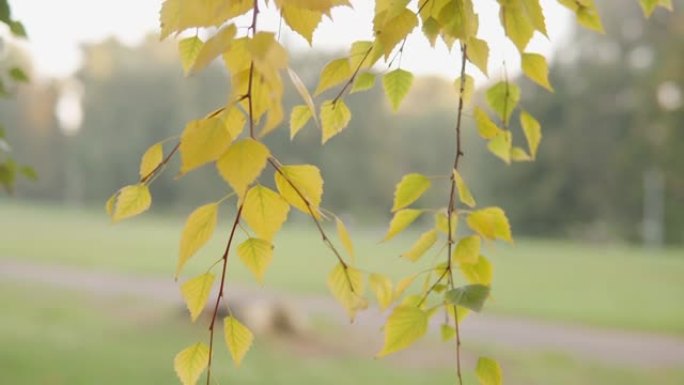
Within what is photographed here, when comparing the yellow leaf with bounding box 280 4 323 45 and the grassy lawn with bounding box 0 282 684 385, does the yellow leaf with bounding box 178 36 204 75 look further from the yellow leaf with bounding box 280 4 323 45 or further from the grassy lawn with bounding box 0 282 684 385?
the grassy lawn with bounding box 0 282 684 385

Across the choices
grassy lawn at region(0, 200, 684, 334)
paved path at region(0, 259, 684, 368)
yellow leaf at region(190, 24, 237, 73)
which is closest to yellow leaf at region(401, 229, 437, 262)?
yellow leaf at region(190, 24, 237, 73)

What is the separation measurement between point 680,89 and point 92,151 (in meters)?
14.7

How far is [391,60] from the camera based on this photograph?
449 millimetres

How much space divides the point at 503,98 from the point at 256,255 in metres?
0.24

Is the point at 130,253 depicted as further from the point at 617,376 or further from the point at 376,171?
the point at 376,171

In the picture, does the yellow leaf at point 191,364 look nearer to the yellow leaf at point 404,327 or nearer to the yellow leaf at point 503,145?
the yellow leaf at point 404,327

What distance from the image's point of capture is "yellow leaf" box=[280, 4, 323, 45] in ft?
1.10

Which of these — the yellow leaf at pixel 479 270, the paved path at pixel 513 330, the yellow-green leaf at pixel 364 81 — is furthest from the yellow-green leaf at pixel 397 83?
the paved path at pixel 513 330

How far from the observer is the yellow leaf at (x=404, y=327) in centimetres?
38

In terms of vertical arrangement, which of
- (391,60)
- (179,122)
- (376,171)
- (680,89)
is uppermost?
(391,60)

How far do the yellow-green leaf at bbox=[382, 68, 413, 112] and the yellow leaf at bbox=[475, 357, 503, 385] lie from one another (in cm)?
17

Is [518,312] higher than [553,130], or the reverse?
[518,312]

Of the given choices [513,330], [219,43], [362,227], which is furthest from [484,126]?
[362,227]

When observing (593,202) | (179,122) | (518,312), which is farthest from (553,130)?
(518,312)
